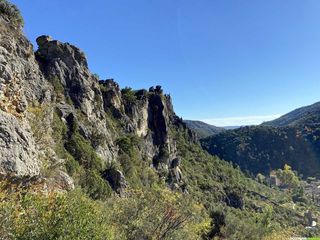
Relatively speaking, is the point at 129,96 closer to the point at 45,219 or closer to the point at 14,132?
the point at 14,132

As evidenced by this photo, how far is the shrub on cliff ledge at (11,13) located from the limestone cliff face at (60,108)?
4.58 ft

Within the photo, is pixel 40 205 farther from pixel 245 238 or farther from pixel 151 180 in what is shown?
pixel 151 180

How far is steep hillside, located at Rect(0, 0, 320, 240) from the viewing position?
1875 centimetres

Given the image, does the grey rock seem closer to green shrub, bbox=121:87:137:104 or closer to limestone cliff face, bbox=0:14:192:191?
limestone cliff face, bbox=0:14:192:191

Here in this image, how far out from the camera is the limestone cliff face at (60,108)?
25859 millimetres

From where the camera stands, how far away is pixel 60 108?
77.0 meters

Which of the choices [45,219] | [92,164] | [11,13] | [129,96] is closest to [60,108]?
[92,164]

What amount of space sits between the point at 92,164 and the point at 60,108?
13184mm

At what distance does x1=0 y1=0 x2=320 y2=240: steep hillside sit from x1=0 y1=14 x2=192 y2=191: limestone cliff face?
0.16 meters

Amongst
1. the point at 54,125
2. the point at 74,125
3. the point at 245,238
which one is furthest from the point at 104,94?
the point at 245,238

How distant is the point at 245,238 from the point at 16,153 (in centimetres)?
3924

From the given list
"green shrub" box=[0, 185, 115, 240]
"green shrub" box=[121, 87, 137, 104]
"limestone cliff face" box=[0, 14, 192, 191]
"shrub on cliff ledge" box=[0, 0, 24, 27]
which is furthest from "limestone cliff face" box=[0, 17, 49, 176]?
"green shrub" box=[121, 87, 137, 104]

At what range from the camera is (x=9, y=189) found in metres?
21.5

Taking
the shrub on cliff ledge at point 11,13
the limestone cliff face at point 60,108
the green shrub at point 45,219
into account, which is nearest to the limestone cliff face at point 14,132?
the limestone cliff face at point 60,108
